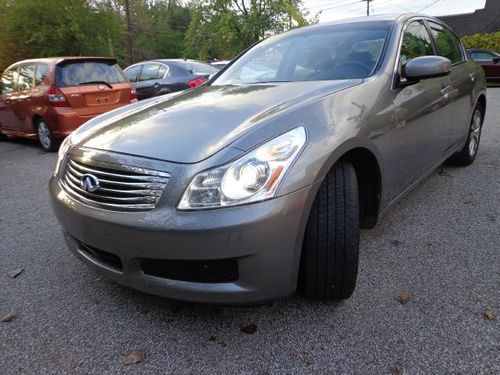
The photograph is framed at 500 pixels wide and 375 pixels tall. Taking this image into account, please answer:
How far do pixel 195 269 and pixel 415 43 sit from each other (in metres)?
2.45

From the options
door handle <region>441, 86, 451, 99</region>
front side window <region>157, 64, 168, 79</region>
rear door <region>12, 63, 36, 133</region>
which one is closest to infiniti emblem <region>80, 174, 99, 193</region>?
door handle <region>441, 86, 451, 99</region>

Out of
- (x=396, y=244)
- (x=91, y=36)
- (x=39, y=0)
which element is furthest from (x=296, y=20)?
(x=396, y=244)

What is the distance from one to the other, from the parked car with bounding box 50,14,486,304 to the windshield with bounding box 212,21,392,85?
0.03 metres

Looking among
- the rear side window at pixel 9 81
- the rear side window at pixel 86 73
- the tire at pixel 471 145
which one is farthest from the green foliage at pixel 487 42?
the rear side window at pixel 9 81

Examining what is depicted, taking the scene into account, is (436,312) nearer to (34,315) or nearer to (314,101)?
(314,101)

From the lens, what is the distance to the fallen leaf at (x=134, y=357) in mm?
1831

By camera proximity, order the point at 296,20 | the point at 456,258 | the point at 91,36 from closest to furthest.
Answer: the point at 456,258 → the point at 91,36 → the point at 296,20

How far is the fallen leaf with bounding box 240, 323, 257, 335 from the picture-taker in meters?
1.99

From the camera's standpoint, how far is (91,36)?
715 inches

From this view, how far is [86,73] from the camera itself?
22.1 feet

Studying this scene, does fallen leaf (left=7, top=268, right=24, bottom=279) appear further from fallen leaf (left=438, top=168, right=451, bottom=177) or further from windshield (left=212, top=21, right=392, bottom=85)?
fallen leaf (left=438, top=168, right=451, bottom=177)

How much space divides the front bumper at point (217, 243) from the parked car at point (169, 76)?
683cm

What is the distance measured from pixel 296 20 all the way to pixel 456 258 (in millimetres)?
25752

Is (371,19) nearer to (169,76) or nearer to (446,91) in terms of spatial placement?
(446,91)
